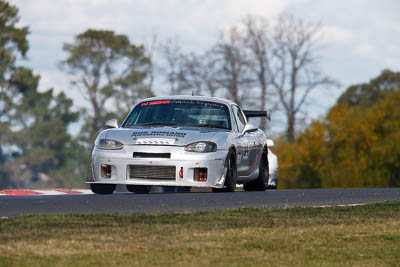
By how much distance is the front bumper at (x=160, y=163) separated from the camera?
42.9 ft

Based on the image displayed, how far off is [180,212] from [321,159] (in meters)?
49.3

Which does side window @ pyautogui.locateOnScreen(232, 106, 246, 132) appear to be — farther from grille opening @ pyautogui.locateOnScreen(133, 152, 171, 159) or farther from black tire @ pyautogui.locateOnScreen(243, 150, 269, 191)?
grille opening @ pyautogui.locateOnScreen(133, 152, 171, 159)

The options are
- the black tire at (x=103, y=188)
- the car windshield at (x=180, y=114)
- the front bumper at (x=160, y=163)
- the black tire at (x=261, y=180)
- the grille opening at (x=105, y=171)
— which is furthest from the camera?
the black tire at (x=261, y=180)

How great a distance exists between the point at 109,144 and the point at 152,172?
81cm

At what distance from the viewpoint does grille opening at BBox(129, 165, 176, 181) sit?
516 inches

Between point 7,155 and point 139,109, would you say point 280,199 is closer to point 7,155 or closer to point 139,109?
point 139,109

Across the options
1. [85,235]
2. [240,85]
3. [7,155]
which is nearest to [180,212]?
[85,235]

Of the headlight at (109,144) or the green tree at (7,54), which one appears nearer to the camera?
the headlight at (109,144)

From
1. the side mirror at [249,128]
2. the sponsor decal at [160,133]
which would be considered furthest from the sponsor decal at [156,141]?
the side mirror at [249,128]

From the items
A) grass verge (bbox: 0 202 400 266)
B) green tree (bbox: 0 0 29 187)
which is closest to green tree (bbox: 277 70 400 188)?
green tree (bbox: 0 0 29 187)

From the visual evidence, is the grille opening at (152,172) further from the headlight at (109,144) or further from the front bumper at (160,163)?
the headlight at (109,144)

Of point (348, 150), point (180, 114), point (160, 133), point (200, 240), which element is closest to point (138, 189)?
point (180, 114)

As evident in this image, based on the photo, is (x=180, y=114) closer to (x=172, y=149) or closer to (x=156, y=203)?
(x=172, y=149)

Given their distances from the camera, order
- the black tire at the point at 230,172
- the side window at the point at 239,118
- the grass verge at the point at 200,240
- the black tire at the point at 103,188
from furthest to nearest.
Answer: the side window at the point at 239,118 → the black tire at the point at 103,188 → the black tire at the point at 230,172 → the grass verge at the point at 200,240
